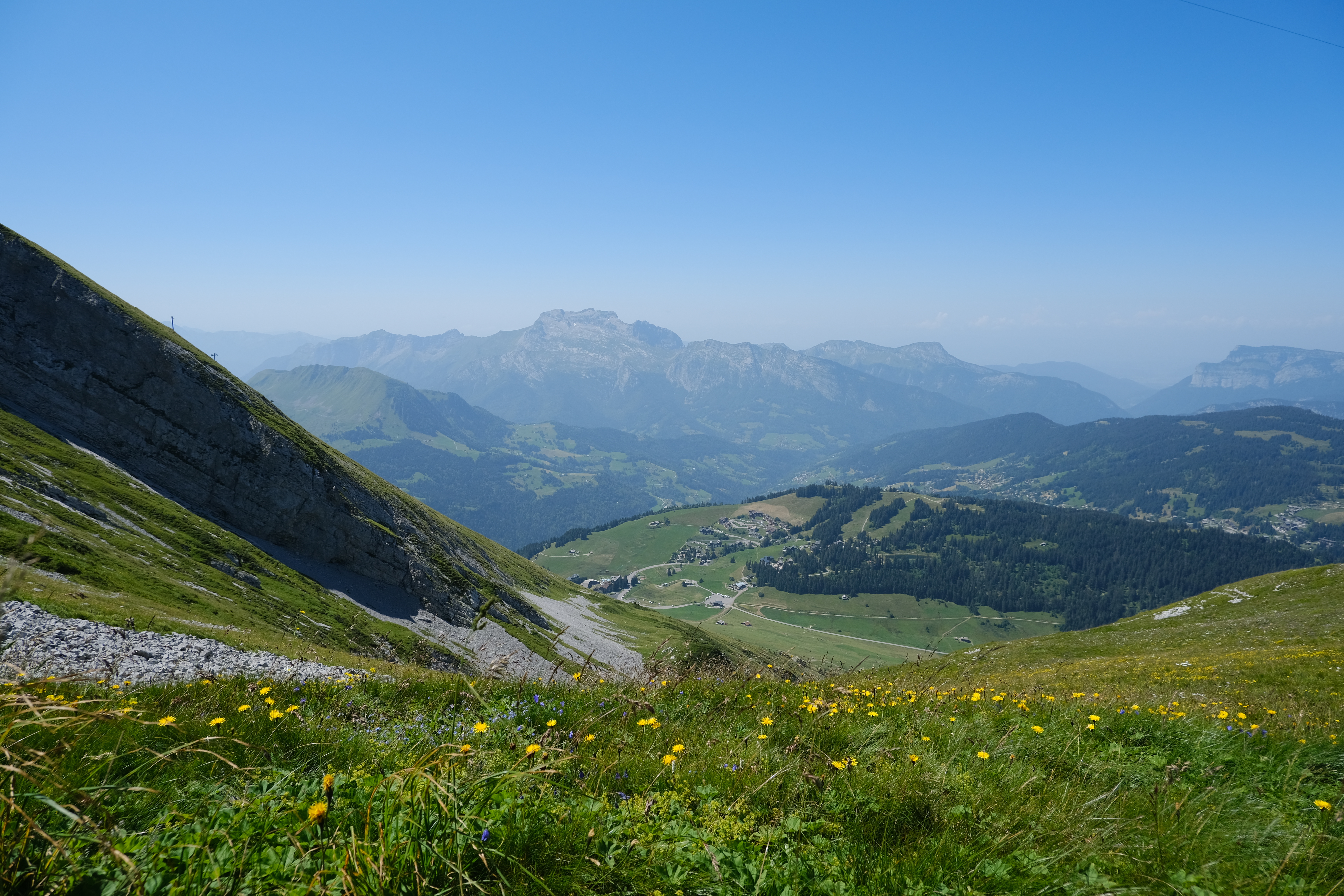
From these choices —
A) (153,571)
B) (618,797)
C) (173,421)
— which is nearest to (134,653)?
(618,797)

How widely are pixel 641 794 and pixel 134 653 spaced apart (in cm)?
2120

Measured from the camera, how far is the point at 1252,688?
1881 cm

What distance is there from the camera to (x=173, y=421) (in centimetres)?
5997

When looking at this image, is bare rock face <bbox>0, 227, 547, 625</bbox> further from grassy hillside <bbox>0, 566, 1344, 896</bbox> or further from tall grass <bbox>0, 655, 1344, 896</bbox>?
grassy hillside <bbox>0, 566, 1344, 896</bbox>

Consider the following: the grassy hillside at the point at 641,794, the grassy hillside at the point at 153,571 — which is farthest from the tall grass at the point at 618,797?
the grassy hillside at the point at 153,571

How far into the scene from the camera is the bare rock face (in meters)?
56.2

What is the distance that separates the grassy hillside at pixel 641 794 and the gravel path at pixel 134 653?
9522 millimetres

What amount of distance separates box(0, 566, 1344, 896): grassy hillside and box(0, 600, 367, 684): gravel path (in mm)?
9522

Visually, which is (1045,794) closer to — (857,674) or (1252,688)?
(857,674)

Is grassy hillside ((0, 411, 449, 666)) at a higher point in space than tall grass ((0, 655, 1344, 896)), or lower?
lower

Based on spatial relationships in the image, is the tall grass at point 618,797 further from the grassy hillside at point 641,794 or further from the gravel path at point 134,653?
the gravel path at point 134,653

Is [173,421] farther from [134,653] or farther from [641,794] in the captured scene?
[641,794]

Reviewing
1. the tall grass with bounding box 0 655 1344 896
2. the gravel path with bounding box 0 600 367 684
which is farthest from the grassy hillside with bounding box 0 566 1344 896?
the gravel path with bounding box 0 600 367 684

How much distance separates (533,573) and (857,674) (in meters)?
130
